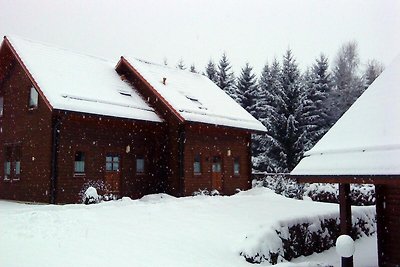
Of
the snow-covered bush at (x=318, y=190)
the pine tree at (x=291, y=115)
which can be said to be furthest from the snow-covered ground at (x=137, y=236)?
the pine tree at (x=291, y=115)

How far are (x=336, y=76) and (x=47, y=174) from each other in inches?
1216

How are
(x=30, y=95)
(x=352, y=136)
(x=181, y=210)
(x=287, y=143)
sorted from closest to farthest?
(x=352, y=136) < (x=181, y=210) < (x=30, y=95) < (x=287, y=143)

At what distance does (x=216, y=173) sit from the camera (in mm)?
21328

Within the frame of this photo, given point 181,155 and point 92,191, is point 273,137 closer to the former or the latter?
point 181,155

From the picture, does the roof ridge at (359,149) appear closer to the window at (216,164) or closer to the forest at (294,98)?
the window at (216,164)

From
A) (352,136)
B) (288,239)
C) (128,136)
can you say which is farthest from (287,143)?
(352,136)

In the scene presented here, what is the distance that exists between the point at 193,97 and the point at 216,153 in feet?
10.8

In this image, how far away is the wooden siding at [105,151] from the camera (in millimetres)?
16438

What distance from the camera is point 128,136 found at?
744 inches

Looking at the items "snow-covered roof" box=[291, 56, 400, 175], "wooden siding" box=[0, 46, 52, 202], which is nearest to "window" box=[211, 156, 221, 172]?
"wooden siding" box=[0, 46, 52, 202]

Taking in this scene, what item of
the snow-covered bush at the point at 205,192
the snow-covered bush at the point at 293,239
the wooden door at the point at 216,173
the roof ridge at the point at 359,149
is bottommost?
the snow-covered bush at the point at 293,239

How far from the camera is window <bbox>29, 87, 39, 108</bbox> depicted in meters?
17.8

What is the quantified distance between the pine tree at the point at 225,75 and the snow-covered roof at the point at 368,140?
31588mm

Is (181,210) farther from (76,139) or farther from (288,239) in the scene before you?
(76,139)
